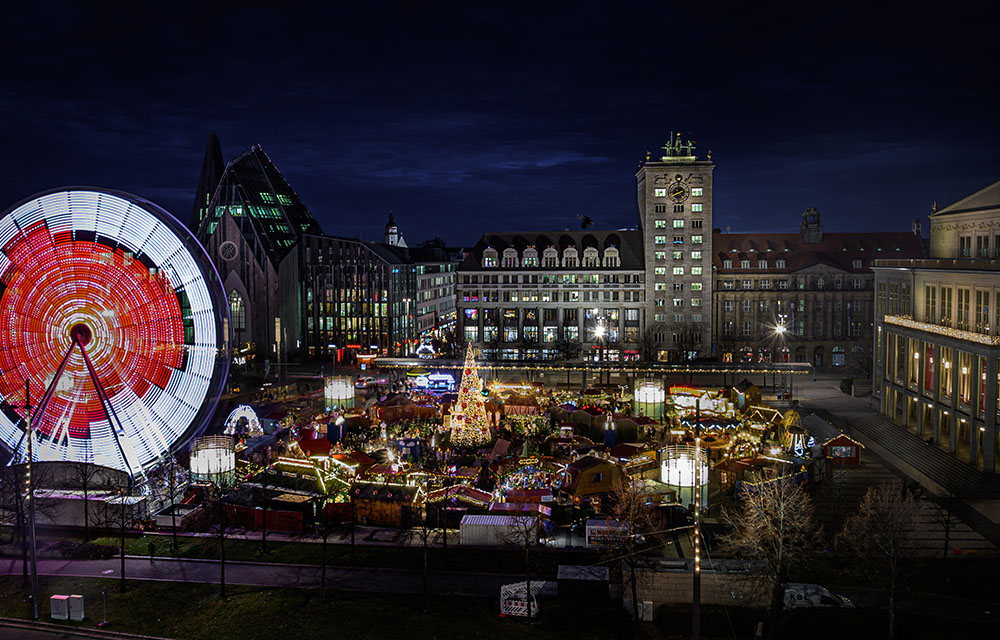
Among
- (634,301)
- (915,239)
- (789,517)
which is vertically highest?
(915,239)

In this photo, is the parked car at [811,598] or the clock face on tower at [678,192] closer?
the parked car at [811,598]

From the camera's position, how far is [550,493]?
39.4m

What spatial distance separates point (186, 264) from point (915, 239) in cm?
8755

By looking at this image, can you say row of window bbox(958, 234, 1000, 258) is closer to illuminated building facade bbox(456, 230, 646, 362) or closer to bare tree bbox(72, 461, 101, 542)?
illuminated building facade bbox(456, 230, 646, 362)

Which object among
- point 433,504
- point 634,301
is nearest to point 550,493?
point 433,504

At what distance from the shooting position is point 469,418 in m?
51.3

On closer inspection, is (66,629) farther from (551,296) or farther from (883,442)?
(551,296)

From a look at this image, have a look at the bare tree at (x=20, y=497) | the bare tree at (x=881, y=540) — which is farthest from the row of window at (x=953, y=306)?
the bare tree at (x=20, y=497)

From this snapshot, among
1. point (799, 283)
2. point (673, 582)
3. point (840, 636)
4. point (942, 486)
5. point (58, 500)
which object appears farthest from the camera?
point (799, 283)

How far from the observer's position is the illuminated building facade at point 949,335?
44.3 meters

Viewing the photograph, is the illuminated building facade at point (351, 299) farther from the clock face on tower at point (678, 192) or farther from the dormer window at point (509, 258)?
the clock face on tower at point (678, 192)

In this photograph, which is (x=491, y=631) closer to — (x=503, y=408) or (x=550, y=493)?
(x=550, y=493)

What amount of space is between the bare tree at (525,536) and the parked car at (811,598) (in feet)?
31.1

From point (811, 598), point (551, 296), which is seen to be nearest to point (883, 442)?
point (811, 598)
